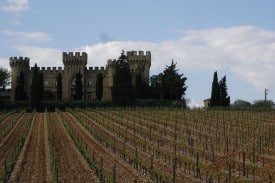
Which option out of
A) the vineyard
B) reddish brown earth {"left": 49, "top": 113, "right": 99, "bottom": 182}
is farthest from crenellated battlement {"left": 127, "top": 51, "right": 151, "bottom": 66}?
reddish brown earth {"left": 49, "top": 113, "right": 99, "bottom": 182}

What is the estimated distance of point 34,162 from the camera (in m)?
24.7

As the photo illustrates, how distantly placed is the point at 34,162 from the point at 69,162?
5.10ft

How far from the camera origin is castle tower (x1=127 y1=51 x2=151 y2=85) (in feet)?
299

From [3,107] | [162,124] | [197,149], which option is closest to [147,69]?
[3,107]

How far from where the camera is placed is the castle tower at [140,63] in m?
91.2

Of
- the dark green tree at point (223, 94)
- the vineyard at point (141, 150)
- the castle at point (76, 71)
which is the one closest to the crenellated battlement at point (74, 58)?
the castle at point (76, 71)

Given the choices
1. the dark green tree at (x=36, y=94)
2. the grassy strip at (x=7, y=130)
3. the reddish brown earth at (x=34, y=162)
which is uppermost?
the dark green tree at (x=36, y=94)

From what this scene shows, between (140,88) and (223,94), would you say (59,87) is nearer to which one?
(140,88)

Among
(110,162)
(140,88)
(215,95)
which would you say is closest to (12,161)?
(110,162)

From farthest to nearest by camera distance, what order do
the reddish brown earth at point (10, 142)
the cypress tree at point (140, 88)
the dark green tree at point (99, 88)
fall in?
the dark green tree at point (99, 88), the cypress tree at point (140, 88), the reddish brown earth at point (10, 142)

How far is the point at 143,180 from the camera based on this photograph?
19984 millimetres

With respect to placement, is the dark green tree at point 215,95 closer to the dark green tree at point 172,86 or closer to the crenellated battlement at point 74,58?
the dark green tree at point 172,86

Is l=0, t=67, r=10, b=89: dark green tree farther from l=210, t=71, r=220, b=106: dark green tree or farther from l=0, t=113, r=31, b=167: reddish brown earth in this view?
l=0, t=113, r=31, b=167: reddish brown earth

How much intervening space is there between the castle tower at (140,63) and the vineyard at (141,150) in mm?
42730
